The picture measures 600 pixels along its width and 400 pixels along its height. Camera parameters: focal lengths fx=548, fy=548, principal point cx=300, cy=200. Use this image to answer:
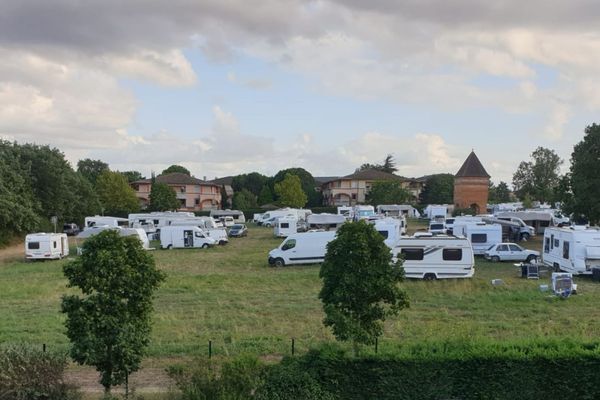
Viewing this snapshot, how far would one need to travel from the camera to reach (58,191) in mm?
54219

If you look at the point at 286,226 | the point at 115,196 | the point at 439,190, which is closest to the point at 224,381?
the point at 286,226

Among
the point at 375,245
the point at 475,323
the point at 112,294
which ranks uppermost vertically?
the point at 375,245

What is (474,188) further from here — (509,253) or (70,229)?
(70,229)

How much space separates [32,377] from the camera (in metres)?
9.16

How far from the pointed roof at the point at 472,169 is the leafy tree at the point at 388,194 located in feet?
29.8

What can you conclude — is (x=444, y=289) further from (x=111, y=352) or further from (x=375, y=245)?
(x=111, y=352)

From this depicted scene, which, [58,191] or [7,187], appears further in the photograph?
[58,191]

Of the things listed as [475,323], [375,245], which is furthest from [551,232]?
[375,245]

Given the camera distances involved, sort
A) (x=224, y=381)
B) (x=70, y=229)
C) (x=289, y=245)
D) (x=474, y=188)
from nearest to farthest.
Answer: (x=224, y=381), (x=289, y=245), (x=70, y=229), (x=474, y=188)

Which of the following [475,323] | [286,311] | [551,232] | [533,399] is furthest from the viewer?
[551,232]

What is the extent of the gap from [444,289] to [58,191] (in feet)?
144

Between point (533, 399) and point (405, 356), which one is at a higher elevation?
point (405, 356)

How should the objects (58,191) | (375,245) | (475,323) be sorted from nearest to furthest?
(375,245), (475,323), (58,191)

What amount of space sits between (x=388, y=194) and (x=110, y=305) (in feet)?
262
